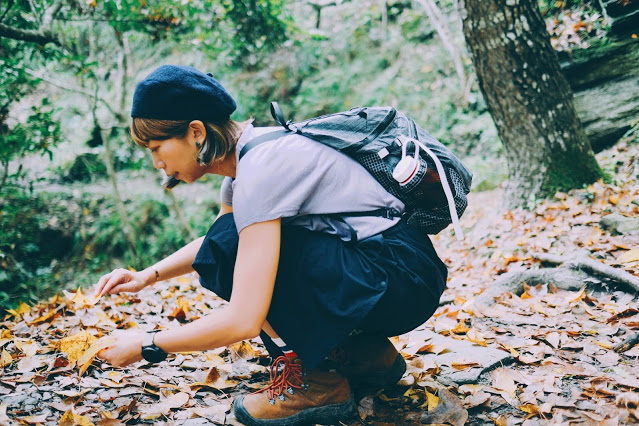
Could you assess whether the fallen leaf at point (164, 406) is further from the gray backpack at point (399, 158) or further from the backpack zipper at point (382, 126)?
the backpack zipper at point (382, 126)

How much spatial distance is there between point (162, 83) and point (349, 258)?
93 centimetres

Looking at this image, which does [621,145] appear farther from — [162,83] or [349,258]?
[162,83]

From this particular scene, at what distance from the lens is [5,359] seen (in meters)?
2.00

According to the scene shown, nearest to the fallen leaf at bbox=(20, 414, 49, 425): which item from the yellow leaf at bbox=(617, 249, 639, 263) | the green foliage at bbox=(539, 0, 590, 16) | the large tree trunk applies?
the yellow leaf at bbox=(617, 249, 639, 263)

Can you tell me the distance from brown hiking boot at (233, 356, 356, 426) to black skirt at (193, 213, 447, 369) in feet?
0.64

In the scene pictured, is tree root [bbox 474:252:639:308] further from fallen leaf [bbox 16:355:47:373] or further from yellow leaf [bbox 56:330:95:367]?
fallen leaf [bbox 16:355:47:373]

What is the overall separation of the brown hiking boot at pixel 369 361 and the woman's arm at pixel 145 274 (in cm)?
79

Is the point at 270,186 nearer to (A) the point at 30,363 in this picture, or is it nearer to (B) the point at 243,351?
(B) the point at 243,351

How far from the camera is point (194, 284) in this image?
153 inches

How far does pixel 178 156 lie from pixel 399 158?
854 millimetres

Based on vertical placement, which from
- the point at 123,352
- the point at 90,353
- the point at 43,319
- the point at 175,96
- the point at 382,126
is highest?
the point at 175,96

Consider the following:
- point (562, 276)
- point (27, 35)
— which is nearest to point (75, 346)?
point (562, 276)

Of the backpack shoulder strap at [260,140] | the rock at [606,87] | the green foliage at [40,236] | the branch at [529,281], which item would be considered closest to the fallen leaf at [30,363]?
the backpack shoulder strap at [260,140]

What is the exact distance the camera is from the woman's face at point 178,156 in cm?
171
